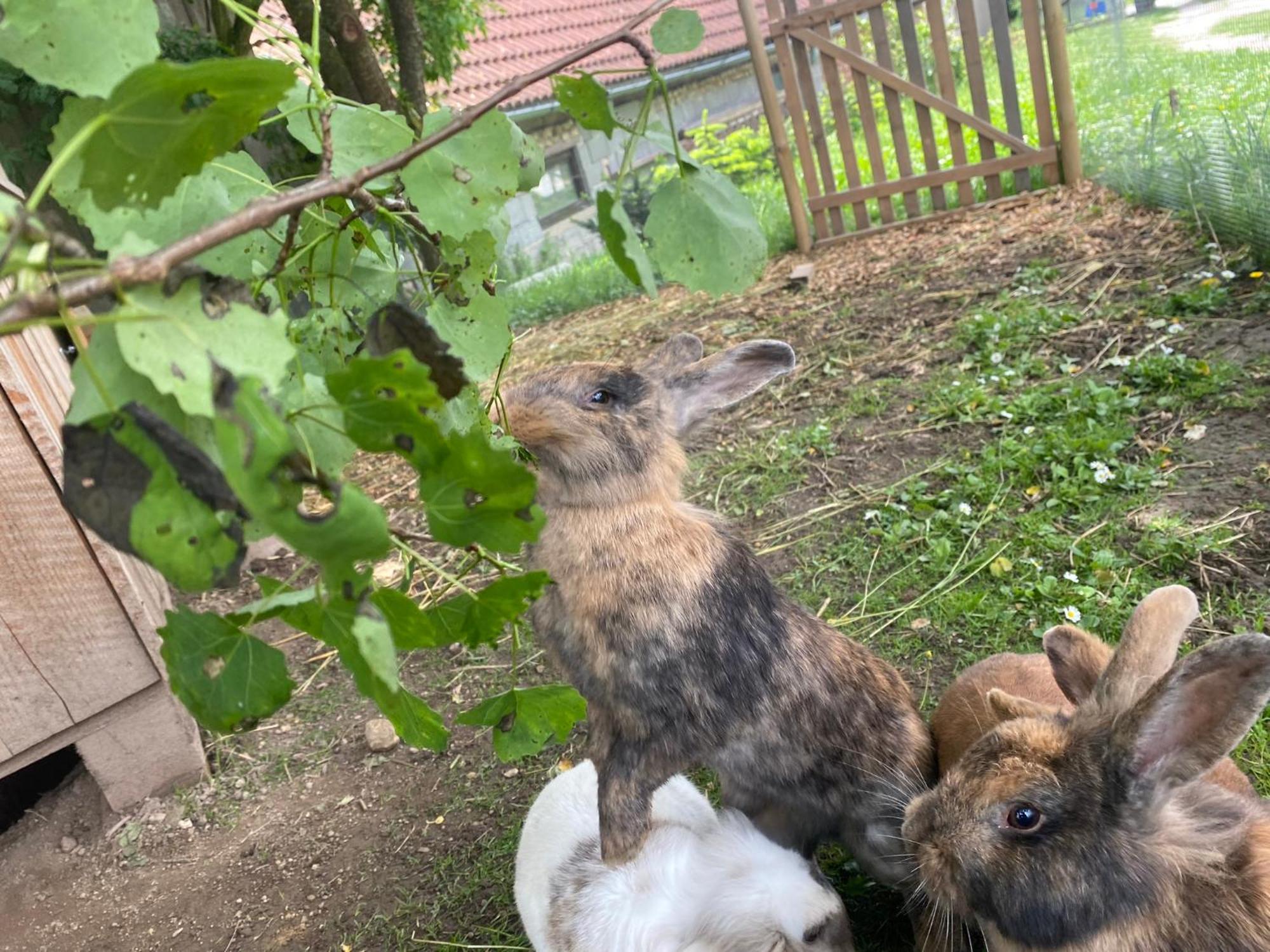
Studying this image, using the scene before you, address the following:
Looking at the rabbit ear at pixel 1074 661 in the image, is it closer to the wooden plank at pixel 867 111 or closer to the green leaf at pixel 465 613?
the green leaf at pixel 465 613

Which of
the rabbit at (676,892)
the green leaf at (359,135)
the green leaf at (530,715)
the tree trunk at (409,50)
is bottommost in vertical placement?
the rabbit at (676,892)

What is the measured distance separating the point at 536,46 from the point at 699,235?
14410 mm

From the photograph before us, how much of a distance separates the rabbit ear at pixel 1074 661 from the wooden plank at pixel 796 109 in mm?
6338

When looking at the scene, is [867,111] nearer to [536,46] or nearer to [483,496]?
[483,496]

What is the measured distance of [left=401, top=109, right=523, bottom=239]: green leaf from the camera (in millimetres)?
1063

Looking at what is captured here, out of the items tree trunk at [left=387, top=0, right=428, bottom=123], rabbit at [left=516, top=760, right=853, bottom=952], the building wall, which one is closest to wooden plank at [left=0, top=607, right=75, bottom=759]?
rabbit at [left=516, top=760, right=853, bottom=952]

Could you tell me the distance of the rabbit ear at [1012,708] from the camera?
81.0 inches

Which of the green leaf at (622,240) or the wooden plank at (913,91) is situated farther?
the wooden plank at (913,91)

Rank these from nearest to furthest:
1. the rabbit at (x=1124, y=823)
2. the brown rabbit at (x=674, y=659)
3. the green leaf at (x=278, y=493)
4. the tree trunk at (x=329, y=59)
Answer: the green leaf at (x=278, y=493) → the rabbit at (x=1124, y=823) → the brown rabbit at (x=674, y=659) → the tree trunk at (x=329, y=59)

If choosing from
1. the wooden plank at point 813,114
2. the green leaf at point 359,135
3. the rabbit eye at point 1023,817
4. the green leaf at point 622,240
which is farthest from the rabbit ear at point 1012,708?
the wooden plank at point 813,114

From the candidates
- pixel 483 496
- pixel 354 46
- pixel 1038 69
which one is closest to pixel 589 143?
pixel 1038 69

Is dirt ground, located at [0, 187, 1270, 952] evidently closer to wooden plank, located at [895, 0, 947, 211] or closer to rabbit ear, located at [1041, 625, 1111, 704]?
rabbit ear, located at [1041, 625, 1111, 704]

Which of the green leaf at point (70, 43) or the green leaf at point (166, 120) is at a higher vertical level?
the green leaf at point (70, 43)

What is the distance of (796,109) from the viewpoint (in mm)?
7723
